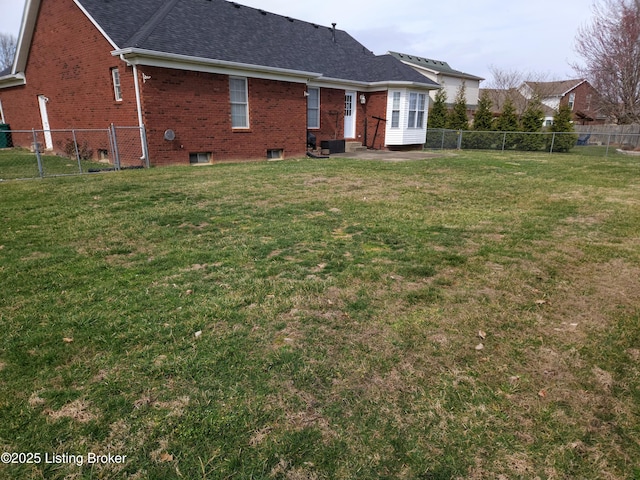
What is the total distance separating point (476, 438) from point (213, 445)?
1.42 metres

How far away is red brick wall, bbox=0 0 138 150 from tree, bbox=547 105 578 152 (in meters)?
21.7

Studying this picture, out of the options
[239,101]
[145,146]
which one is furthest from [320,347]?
[239,101]

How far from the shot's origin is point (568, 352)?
2.87 metres

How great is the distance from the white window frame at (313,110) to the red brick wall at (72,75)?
8064 mm

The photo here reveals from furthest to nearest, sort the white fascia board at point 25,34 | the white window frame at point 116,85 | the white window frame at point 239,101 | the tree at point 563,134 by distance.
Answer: the tree at point 563,134
the white fascia board at point 25,34
the white window frame at point 239,101
the white window frame at point 116,85

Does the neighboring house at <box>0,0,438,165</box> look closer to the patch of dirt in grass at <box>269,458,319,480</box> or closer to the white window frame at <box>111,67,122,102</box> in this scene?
the white window frame at <box>111,67,122,102</box>

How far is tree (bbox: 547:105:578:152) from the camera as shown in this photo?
21.9 metres

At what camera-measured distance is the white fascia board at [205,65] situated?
37.0 feet

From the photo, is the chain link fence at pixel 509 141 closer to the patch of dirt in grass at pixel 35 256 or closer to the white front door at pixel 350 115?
the white front door at pixel 350 115

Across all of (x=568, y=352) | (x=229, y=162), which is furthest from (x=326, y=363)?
(x=229, y=162)

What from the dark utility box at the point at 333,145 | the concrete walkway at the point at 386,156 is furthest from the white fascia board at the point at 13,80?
the concrete walkway at the point at 386,156

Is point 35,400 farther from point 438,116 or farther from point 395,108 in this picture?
point 438,116

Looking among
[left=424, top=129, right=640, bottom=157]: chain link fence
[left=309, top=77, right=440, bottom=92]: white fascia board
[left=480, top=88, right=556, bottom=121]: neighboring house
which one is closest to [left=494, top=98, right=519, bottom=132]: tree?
[left=424, top=129, right=640, bottom=157]: chain link fence

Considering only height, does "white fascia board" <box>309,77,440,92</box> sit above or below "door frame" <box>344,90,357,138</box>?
above
